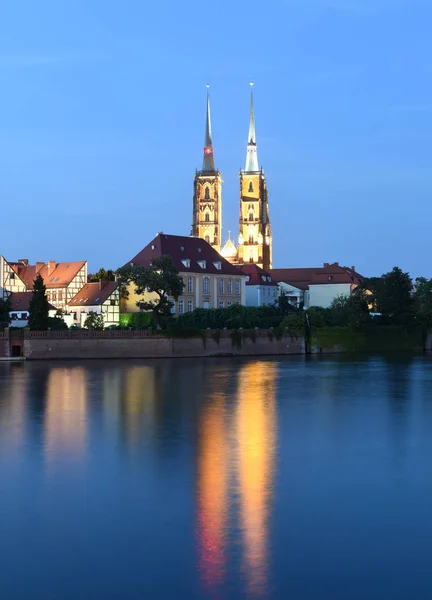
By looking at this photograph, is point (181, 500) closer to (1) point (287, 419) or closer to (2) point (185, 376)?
(1) point (287, 419)

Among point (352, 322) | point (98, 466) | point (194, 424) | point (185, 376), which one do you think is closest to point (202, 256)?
point (352, 322)

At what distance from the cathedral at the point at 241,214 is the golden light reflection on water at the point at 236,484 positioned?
3985 inches

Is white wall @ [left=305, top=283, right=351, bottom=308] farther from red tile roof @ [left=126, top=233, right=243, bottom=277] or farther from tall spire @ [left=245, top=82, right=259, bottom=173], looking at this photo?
tall spire @ [left=245, top=82, right=259, bottom=173]

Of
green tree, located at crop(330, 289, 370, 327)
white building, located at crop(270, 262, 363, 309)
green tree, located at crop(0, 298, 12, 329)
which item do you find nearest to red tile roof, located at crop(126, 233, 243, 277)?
green tree, located at crop(330, 289, 370, 327)

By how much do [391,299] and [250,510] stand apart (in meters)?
61.0

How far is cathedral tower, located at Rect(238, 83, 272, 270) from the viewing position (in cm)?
13925

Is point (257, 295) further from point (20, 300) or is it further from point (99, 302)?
point (20, 300)

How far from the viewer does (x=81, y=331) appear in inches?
2753

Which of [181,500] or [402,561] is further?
[181,500]

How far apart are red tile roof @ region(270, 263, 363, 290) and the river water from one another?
70.6 m

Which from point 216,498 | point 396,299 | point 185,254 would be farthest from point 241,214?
point 216,498

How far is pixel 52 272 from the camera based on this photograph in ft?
318

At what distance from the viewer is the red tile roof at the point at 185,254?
3369 inches

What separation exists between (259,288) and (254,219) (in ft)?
124
